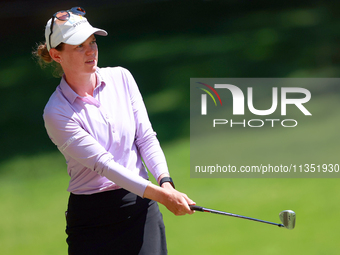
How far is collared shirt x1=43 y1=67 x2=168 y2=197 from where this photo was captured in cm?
145

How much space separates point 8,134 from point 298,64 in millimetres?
2546

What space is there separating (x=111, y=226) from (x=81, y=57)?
0.60 m

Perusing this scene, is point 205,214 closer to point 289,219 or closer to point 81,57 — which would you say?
point 289,219

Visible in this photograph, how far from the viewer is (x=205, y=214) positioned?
2.83 metres

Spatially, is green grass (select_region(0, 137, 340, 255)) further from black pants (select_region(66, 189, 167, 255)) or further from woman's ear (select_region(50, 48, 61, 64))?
woman's ear (select_region(50, 48, 61, 64))

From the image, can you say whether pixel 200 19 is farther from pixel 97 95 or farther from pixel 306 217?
pixel 97 95

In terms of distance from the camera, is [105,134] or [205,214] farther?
[205,214]

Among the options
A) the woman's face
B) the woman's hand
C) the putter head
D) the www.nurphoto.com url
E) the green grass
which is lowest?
the green grass

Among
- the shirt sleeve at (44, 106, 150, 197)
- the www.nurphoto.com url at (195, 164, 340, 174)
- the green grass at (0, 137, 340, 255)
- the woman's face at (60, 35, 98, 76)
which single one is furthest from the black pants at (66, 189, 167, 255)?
the www.nurphoto.com url at (195, 164, 340, 174)

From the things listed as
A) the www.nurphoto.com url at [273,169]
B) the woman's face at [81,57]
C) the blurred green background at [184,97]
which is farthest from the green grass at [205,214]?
the woman's face at [81,57]

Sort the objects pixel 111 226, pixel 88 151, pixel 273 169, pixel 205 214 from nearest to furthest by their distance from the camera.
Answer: pixel 88 151, pixel 111 226, pixel 205 214, pixel 273 169

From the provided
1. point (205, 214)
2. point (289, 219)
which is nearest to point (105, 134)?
point (289, 219)

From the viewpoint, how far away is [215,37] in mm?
4219

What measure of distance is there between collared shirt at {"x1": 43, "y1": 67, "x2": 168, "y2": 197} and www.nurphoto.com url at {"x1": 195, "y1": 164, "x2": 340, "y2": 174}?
1.67 m
